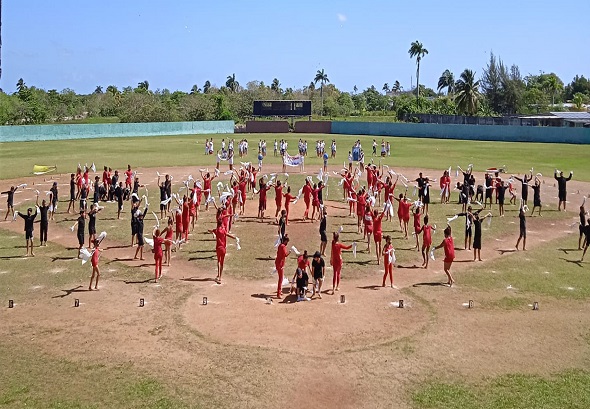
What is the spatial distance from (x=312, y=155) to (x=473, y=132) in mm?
30521

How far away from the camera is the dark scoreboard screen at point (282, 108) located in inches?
3696

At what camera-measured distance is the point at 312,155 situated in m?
58.6

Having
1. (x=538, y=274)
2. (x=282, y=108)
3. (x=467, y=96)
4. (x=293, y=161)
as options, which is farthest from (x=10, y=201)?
(x=467, y=96)

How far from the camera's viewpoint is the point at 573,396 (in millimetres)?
11297

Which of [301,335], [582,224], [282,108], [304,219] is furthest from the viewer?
[282,108]

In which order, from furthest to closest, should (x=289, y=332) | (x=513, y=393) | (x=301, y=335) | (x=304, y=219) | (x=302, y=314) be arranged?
(x=304, y=219) < (x=302, y=314) < (x=289, y=332) < (x=301, y=335) < (x=513, y=393)

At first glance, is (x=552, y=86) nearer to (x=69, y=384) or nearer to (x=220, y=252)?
(x=220, y=252)

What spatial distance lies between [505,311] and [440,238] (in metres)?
8.55

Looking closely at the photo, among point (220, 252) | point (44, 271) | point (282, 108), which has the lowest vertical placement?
point (44, 271)

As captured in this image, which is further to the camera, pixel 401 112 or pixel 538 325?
pixel 401 112

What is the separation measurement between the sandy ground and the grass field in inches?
2.0

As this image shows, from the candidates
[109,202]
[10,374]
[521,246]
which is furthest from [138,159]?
[10,374]

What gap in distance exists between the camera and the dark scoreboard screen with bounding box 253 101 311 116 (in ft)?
308

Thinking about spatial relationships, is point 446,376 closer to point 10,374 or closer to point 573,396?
point 573,396
